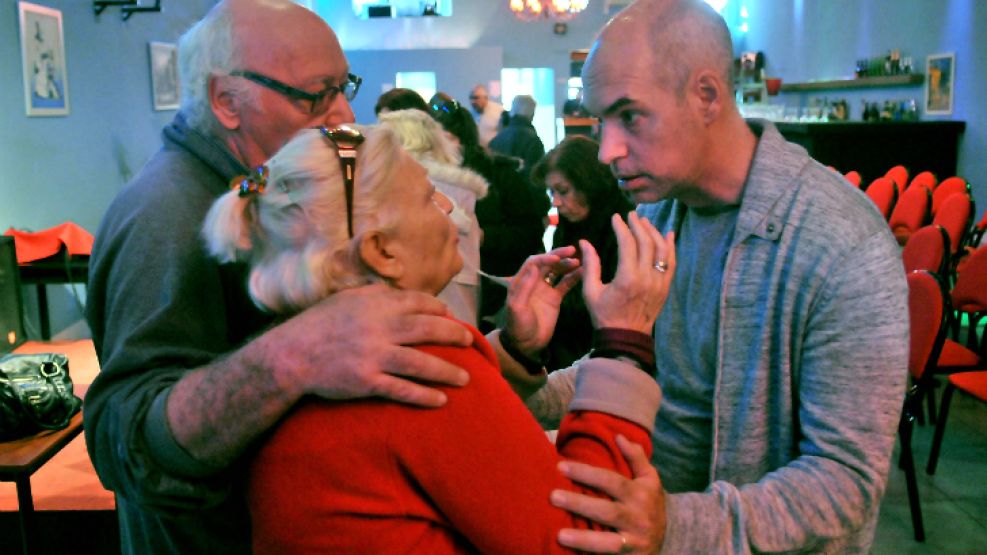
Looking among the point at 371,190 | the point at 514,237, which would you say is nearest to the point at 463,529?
the point at 371,190

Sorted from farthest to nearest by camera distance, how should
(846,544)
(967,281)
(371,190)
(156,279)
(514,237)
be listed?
(967,281) → (514,237) → (846,544) → (156,279) → (371,190)

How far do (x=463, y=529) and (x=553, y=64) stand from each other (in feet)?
53.2

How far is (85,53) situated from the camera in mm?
5809

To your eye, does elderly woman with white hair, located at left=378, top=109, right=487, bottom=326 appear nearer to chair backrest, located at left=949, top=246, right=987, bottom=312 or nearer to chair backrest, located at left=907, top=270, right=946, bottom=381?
chair backrest, located at left=907, top=270, right=946, bottom=381

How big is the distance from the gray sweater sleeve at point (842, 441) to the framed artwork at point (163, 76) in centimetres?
690

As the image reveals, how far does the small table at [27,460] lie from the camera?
2244mm

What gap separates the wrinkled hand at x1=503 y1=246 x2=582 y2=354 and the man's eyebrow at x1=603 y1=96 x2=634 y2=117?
26cm

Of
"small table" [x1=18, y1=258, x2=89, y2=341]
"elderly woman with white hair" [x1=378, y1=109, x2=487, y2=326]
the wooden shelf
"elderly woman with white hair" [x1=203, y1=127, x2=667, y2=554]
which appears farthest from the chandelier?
"elderly woman with white hair" [x1=203, y1=127, x2=667, y2=554]

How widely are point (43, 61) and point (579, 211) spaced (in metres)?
3.57

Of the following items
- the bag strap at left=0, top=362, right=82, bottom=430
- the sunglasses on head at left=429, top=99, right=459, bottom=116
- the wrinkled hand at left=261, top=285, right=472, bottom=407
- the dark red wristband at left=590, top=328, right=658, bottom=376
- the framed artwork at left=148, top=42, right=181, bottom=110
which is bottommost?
the bag strap at left=0, top=362, right=82, bottom=430

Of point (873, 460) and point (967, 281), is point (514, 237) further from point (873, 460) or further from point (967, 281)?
point (873, 460)

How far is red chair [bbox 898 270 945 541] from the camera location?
3139 mm

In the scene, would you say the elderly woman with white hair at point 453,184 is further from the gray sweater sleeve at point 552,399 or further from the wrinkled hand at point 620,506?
the wrinkled hand at point 620,506

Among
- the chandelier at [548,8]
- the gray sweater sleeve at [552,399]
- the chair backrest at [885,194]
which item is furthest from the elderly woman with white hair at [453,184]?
the chandelier at [548,8]
